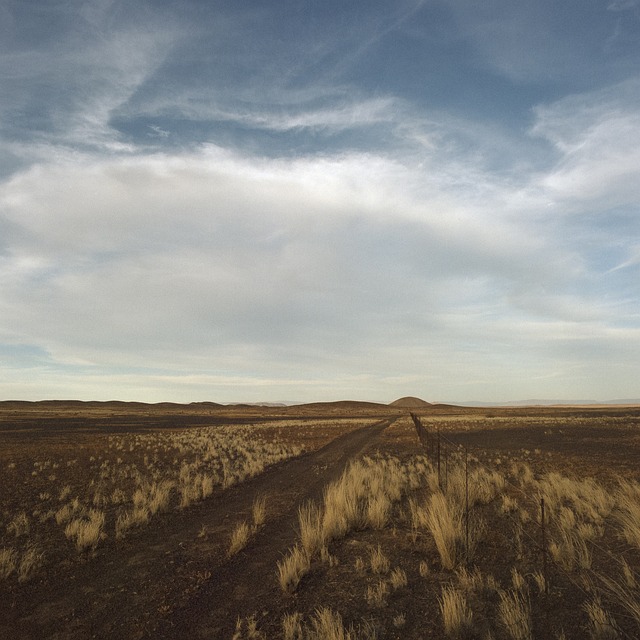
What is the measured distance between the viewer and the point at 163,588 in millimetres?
7043

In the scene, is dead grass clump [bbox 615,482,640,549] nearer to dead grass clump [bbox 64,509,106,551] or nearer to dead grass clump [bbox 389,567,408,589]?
dead grass clump [bbox 389,567,408,589]

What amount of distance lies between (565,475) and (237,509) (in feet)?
41.0

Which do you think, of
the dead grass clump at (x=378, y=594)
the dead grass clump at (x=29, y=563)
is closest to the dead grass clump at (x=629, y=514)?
the dead grass clump at (x=378, y=594)

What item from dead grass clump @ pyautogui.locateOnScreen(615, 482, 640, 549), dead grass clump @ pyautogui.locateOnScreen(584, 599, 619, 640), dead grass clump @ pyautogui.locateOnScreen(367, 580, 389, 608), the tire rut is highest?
dead grass clump @ pyautogui.locateOnScreen(615, 482, 640, 549)

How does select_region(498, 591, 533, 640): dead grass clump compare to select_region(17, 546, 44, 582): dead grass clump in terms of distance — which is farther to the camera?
select_region(17, 546, 44, 582): dead grass clump

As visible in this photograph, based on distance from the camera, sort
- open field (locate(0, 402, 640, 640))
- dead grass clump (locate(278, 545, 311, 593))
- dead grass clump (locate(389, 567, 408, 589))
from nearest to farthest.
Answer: open field (locate(0, 402, 640, 640))
dead grass clump (locate(389, 567, 408, 589))
dead grass clump (locate(278, 545, 311, 593))

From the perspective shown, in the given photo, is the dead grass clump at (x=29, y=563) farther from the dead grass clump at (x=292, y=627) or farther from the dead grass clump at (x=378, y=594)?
the dead grass clump at (x=378, y=594)

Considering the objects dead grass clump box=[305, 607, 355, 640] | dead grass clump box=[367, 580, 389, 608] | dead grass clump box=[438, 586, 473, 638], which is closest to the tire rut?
dead grass clump box=[305, 607, 355, 640]

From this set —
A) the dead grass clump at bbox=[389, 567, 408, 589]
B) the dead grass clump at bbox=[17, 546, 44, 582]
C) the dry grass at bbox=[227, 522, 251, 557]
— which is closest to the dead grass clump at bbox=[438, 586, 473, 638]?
the dead grass clump at bbox=[389, 567, 408, 589]

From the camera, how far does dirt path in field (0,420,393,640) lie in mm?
5852

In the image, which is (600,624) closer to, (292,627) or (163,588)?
(292,627)

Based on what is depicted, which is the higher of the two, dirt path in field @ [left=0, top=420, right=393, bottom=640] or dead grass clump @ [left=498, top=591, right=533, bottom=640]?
dead grass clump @ [left=498, top=591, right=533, bottom=640]

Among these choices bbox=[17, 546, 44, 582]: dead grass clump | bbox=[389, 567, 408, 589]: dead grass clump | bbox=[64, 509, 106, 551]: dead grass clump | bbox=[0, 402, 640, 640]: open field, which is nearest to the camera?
bbox=[0, 402, 640, 640]: open field

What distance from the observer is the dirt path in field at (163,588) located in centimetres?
585
